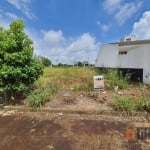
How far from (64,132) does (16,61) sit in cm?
305

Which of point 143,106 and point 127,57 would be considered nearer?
point 143,106

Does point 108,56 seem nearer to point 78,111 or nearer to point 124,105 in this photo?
point 124,105

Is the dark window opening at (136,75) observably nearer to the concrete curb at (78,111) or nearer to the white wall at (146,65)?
the white wall at (146,65)

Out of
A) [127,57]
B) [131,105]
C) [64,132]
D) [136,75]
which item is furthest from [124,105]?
[127,57]

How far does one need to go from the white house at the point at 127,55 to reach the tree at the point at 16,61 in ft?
21.8

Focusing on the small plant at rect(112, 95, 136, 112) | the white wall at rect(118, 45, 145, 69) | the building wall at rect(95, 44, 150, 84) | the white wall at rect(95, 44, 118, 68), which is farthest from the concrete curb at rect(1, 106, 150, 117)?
A: the white wall at rect(95, 44, 118, 68)

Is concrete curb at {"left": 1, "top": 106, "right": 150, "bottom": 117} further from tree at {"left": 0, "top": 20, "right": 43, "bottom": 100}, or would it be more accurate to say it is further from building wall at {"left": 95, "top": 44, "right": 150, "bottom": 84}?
building wall at {"left": 95, "top": 44, "right": 150, "bottom": 84}

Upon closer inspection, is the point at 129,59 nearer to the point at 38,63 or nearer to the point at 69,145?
the point at 38,63

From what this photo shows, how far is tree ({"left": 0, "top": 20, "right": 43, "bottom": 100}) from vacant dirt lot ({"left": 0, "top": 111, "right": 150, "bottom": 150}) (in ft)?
3.41

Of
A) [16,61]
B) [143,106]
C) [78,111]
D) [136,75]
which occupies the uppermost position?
[16,61]

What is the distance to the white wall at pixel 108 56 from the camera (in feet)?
55.4

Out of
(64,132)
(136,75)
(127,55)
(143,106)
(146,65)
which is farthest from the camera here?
(127,55)

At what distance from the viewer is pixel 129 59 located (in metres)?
12.9

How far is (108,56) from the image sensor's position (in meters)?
18.2
